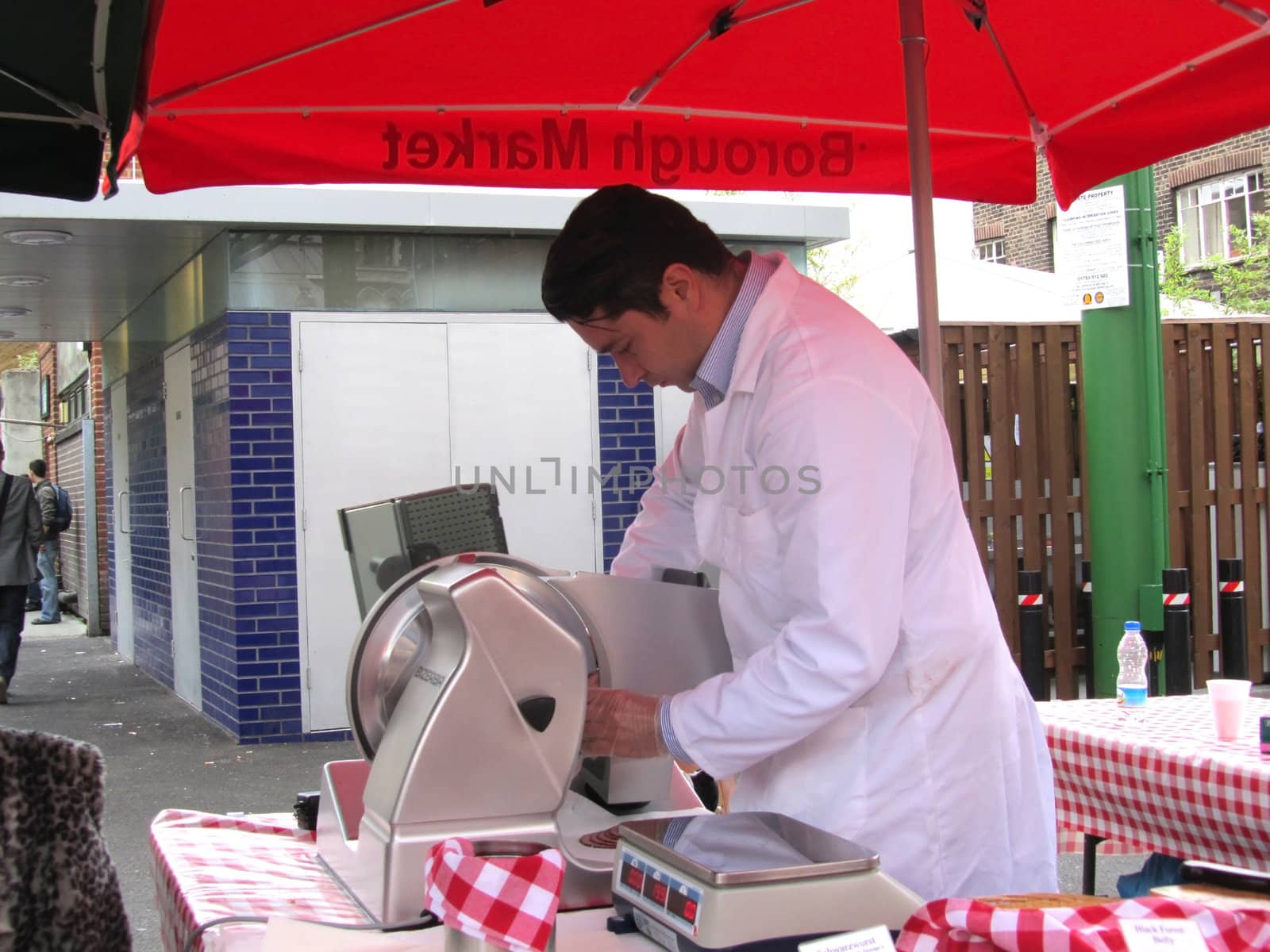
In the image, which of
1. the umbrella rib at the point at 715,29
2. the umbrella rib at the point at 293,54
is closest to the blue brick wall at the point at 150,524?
the umbrella rib at the point at 293,54

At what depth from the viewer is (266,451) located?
288 inches

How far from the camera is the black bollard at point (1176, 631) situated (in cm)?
638

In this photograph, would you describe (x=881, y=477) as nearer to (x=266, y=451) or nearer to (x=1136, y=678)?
(x=1136, y=678)

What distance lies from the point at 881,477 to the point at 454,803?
0.72m

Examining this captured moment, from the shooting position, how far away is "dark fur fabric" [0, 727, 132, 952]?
150 cm

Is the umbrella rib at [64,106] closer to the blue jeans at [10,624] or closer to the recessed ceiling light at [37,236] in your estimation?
the recessed ceiling light at [37,236]

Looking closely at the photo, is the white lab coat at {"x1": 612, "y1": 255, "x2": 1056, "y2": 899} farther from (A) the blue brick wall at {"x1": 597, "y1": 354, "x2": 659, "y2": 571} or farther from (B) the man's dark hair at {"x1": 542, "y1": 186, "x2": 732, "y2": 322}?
(A) the blue brick wall at {"x1": 597, "y1": 354, "x2": 659, "y2": 571}

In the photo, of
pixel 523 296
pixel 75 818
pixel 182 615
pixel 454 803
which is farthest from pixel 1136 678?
pixel 182 615

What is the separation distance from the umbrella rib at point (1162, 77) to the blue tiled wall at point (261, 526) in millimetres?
5153

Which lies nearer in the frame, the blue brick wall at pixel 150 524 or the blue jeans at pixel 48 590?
the blue brick wall at pixel 150 524

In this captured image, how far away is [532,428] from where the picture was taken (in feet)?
25.4

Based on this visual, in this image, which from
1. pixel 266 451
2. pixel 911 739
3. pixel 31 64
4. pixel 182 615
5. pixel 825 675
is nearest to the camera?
pixel 825 675

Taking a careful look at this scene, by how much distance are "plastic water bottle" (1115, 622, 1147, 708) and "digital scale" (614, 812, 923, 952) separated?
2300 millimetres

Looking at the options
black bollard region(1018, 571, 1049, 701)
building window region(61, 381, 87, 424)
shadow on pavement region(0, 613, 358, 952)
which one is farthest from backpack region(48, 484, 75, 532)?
black bollard region(1018, 571, 1049, 701)
